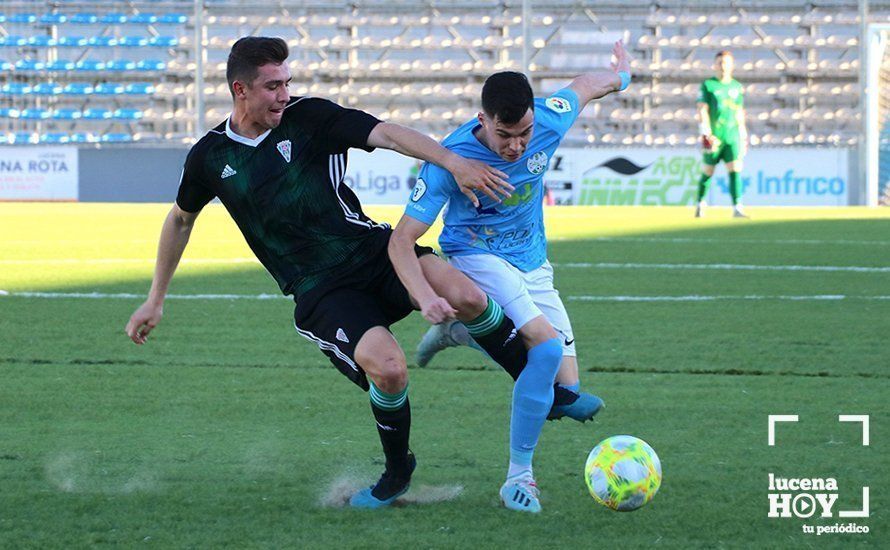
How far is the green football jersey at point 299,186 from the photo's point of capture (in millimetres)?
4277

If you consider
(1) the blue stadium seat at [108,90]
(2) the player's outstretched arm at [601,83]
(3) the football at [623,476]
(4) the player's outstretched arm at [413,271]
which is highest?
(1) the blue stadium seat at [108,90]

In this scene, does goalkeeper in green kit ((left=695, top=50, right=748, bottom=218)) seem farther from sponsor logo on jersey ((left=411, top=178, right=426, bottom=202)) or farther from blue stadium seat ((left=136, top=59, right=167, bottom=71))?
blue stadium seat ((left=136, top=59, right=167, bottom=71))

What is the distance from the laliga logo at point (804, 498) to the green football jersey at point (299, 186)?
4.74 ft

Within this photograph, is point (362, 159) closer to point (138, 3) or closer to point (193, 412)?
point (138, 3)

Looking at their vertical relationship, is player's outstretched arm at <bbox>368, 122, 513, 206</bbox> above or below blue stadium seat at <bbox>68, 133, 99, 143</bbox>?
below

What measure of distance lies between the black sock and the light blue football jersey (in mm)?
824

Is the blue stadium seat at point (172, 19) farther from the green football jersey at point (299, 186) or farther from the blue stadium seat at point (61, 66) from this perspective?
the green football jersey at point (299, 186)

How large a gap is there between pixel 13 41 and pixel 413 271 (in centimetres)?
3144

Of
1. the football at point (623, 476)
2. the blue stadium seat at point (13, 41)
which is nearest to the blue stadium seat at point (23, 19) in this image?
the blue stadium seat at point (13, 41)

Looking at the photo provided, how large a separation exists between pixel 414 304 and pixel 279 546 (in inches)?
41.6

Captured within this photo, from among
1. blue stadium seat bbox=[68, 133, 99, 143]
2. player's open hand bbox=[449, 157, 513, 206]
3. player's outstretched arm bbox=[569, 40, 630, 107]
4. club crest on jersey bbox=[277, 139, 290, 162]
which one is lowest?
player's open hand bbox=[449, 157, 513, 206]

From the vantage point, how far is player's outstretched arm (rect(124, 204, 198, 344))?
450 centimetres

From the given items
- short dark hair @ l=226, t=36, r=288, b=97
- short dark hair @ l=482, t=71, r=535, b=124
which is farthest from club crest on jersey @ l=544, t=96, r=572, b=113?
short dark hair @ l=226, t=36, r=288, b=97

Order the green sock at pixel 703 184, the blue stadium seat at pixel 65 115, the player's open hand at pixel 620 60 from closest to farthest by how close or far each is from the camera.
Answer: the player's open hand at pixel 620 60 < the green sock at pixel 703 184 < the blue stadium seat at pixel 65 115
